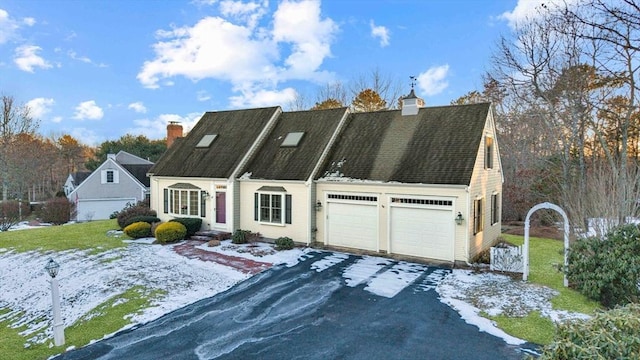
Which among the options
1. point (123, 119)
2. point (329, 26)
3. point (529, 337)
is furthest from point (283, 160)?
point (123, 119)

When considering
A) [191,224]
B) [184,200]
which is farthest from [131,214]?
[191,224]

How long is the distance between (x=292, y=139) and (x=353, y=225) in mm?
5823

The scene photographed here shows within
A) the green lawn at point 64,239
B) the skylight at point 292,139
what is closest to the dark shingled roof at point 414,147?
the skylight at point 292,139

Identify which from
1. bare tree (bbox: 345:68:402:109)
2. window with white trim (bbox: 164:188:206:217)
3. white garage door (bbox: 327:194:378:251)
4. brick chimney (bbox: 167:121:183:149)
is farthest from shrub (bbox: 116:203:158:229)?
bare tree (bbox: 345:68:402:109)

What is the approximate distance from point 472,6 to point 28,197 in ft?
171

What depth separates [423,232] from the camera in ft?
45.5

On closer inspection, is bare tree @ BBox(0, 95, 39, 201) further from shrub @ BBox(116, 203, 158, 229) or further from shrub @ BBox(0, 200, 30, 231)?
shrub @ BBox(116, 203, 158, 229)

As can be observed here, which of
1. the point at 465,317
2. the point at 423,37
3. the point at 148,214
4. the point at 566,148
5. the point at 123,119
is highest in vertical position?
the point at 423,37

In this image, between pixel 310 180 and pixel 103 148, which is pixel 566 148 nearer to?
pixel 310 180

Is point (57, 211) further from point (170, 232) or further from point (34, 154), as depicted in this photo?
point (170, 232)

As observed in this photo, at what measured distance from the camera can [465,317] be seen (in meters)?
8.90

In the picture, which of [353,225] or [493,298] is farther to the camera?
[353,225]

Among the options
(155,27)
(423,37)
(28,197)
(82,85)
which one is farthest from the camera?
(28,197)

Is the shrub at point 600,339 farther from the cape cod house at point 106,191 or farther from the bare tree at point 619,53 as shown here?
the cape cod house at point 106,191
